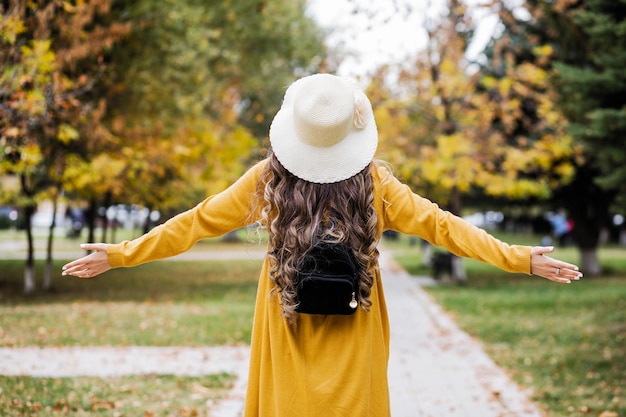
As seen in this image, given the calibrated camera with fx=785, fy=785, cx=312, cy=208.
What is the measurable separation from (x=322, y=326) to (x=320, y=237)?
37cm

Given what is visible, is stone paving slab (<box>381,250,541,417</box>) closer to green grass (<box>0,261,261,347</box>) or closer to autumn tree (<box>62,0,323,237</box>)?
green grass (<box>0,261,261,347</box>)

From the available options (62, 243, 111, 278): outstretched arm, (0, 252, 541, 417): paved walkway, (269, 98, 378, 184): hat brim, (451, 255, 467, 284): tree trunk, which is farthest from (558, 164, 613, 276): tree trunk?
(62, 243, 111, 278): outstretched arm

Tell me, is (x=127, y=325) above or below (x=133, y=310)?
above

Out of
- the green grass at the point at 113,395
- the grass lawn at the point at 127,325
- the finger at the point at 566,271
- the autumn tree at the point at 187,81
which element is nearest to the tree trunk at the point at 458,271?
the grass lawn at the point at 127,325

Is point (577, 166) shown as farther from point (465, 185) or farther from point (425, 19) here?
point (425, 19)

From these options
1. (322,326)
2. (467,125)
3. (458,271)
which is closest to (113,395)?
(322,326)

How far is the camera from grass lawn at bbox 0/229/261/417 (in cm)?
683

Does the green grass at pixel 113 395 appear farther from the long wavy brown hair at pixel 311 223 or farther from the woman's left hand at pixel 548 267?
the woman's left hand at pixel 548 267

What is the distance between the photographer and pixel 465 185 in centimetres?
1861

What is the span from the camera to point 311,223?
3.07 meters

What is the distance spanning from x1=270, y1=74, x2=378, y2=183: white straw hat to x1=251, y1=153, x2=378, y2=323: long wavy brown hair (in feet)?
0.20

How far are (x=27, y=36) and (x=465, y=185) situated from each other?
11236mm

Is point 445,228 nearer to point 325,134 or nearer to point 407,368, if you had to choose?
point 325,134

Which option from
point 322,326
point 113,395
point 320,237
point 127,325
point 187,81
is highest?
point 187,81
